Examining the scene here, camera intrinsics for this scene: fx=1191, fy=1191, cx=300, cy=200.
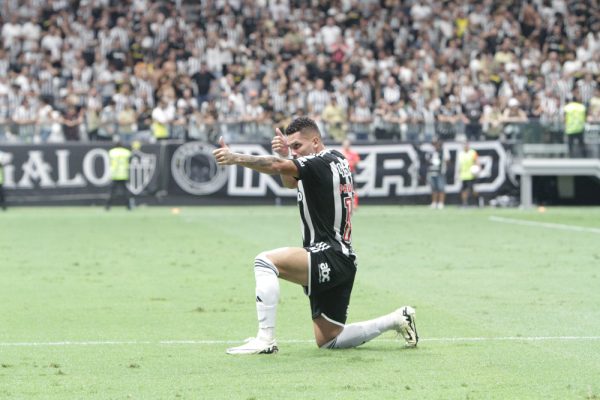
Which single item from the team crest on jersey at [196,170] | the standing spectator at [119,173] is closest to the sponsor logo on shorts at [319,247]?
the standing spectator at [119,173]

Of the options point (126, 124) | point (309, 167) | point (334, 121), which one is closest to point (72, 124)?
point (126, 124)

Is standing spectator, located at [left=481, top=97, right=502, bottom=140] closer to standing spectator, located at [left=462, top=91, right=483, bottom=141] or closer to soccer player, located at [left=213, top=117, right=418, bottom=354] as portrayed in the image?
standing spectator, located at [left=462, top=91, right=483, bottom=141]

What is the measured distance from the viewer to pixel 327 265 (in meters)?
9.35

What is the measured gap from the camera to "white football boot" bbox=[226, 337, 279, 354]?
926 centimetres

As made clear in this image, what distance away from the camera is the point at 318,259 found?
935 cm

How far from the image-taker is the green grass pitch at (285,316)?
8.05 m

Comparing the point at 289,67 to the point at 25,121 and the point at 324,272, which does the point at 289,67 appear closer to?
the point at 25,121

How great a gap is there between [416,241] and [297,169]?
12964 mm

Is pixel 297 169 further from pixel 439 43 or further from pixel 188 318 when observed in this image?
pixel 439 43

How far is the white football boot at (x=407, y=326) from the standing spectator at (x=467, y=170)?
23.8 m

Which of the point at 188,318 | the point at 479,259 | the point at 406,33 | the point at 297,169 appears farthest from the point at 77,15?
the point at 297,169

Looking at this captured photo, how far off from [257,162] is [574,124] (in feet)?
84.6

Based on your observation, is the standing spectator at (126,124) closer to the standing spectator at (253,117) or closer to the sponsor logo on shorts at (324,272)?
the standing spectator at (253,117)

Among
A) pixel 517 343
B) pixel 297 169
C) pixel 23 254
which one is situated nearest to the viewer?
pixel 297 169
